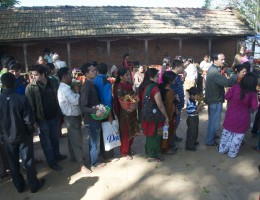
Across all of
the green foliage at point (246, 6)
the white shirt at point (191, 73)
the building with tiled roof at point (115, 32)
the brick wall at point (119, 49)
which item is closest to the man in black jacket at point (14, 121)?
the white shirt at point (191, 73)

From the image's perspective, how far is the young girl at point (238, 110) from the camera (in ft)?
15.5

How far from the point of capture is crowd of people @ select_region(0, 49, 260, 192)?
4012 millimetres

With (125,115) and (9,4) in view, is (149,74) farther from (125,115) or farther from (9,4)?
(9,4)

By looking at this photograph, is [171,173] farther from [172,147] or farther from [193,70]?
[193,70]

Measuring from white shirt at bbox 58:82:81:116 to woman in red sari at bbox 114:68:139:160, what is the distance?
82cm

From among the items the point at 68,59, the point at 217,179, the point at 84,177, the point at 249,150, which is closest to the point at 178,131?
the point at 249,150

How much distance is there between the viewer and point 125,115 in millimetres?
5004

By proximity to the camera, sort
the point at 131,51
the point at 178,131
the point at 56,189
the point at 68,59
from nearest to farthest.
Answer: the point at 56,189 → the point at 178,131 → the point at 68,59 → the point at 131,51

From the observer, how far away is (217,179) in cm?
449

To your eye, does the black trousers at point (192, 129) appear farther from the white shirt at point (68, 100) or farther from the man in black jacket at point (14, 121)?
the man in black jacket at point (14, 121)

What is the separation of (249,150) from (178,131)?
1812 mm

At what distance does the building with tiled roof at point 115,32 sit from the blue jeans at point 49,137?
9.82 meters

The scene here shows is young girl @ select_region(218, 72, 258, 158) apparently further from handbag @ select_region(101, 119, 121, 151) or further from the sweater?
handbag @ select_region(101, 119, 121, 151)

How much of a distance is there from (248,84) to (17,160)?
4140mm
